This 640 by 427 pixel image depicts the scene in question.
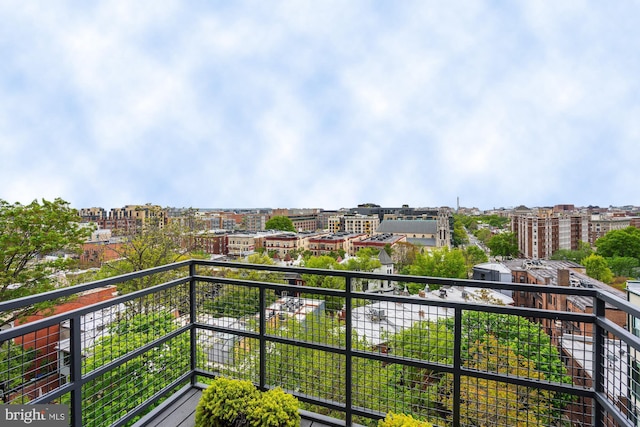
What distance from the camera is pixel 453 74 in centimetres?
1484

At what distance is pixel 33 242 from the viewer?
784 cm

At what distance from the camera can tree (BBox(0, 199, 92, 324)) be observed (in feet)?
25.3

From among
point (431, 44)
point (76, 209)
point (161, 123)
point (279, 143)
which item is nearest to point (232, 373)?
point (76, 209)

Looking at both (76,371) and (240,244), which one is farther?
(240,244)

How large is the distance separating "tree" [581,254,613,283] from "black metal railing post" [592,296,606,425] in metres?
37.3

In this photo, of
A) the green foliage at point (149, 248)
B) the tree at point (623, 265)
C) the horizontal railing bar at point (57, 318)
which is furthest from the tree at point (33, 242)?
the tree at point (623, 265)

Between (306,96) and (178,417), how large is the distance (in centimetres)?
1801

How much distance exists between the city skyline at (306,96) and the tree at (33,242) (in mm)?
463

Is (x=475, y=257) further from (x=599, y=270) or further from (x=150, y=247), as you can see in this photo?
(x=150, y=247)

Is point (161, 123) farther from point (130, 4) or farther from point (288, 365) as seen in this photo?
point (288, 365)

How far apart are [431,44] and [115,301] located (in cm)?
1374

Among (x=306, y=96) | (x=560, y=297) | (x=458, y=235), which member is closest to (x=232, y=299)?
(x=560, y=297)

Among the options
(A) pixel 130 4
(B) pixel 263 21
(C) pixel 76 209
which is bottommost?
(C) pixel 76 209

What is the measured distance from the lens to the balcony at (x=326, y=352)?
1481 mm
